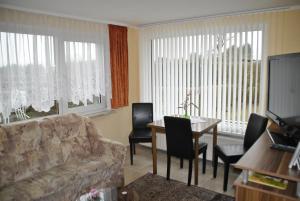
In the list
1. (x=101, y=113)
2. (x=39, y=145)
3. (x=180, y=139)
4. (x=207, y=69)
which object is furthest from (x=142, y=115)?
(x=39, y=145)

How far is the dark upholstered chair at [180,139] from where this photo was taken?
3.18m

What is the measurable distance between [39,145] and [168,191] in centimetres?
172

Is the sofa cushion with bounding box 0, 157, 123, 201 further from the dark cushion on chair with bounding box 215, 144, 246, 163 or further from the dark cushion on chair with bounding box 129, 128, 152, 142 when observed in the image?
the dark cushion on chair with bounding box 215, 144, 246, 163

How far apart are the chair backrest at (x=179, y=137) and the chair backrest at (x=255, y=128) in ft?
2.66

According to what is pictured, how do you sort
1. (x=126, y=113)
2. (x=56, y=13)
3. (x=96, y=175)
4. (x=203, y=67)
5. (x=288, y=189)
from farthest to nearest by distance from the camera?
(x=126, y=113)
(x=203, y=67)
(x=56, y=13)
(x=96, y=175)
(x=288, y=189)

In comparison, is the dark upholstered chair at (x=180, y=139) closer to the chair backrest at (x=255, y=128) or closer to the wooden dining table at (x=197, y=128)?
the wooden dining table at (x=197, y=128)

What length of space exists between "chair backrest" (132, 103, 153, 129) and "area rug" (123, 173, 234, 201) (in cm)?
113

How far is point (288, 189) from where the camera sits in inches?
65.6

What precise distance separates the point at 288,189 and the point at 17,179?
259 centimetres

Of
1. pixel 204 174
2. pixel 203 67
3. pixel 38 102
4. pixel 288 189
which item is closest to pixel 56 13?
pixel 38 102

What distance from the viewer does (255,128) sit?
3180mm

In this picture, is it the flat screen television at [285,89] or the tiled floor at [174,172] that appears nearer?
the flat screen television at [285,89]

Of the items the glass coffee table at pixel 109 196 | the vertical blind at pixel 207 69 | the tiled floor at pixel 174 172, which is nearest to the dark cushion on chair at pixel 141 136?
the tiled floor at pixel 174 172

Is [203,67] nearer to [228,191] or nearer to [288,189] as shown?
[228,191]
